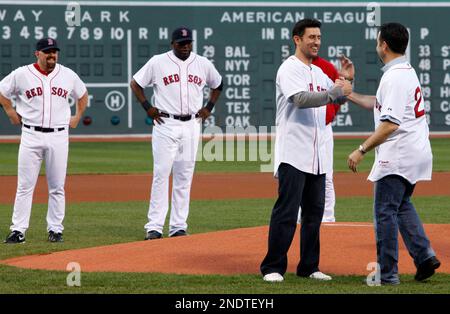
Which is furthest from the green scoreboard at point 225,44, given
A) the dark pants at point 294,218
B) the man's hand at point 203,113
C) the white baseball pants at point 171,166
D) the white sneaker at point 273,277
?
the white sneaker at point 273,277

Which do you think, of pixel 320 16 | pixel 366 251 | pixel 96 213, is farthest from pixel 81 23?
pixel 366 251

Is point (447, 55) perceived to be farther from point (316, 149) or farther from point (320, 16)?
point (316, 149)

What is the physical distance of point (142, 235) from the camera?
9.99m

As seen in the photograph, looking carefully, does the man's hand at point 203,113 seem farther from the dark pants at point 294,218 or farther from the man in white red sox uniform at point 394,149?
the man in white red sox uniform at point 394,149

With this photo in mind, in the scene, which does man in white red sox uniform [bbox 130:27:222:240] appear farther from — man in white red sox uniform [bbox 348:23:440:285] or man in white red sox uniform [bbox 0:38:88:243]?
man in white red sox uniform [bbox 348:23:440:285]

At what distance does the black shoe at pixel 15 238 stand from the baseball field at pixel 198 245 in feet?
0.59

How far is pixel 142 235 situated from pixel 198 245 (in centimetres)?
184

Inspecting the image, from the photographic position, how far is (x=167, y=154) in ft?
31.7

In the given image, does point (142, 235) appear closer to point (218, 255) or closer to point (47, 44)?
point (47, 44)

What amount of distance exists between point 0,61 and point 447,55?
11.9 meters

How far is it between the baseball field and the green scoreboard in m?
9.47

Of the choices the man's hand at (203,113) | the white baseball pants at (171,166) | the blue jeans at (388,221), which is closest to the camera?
the blue jeans at (388,221)

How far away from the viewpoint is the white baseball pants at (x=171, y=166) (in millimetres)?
9664

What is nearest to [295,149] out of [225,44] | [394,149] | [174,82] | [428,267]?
[394,149]
